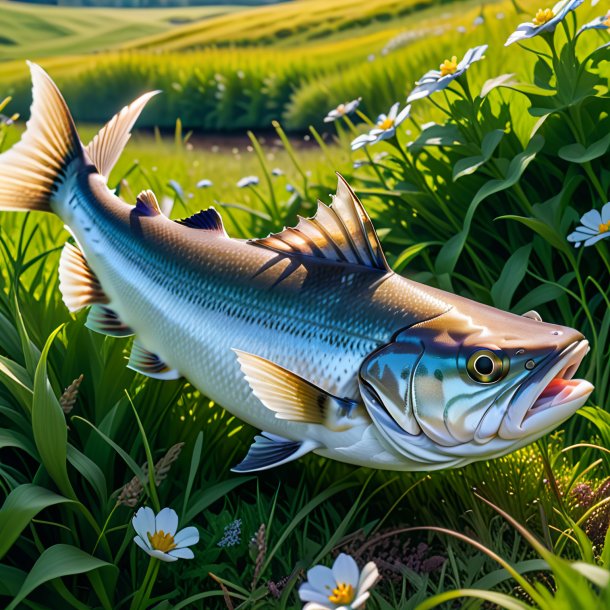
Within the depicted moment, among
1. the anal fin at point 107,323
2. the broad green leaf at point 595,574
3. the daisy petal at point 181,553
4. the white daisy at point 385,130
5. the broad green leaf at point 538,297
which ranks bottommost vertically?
the daisy petal at point 181,553

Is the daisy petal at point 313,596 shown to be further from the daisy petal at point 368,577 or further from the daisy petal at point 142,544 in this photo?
the daisy petal at point 142,544

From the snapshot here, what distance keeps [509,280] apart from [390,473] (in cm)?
84

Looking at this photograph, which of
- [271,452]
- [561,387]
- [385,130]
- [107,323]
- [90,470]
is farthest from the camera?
[385,130]

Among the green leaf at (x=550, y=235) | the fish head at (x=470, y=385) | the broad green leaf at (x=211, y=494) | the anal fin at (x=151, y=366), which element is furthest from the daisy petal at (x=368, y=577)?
the green leaf at (x=550, y=235)

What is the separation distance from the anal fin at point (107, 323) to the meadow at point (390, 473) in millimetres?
44

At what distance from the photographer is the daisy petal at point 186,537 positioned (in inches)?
74.4

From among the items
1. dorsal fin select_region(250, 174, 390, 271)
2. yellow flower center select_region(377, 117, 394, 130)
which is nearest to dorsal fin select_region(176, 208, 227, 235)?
dorsal fin select_region(250, 174, 390, 271)

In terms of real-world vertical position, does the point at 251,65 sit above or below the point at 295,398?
below

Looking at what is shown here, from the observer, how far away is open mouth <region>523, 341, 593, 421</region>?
167 cm

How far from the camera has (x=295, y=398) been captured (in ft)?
5.83

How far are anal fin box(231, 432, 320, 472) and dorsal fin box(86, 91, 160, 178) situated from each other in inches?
42.9

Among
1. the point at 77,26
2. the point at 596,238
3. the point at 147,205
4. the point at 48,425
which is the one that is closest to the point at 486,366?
the point at 596,238

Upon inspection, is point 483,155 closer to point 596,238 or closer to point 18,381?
point 596,238

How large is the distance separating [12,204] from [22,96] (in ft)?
20.7
